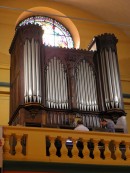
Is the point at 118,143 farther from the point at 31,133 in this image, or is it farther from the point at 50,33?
the point at 50,33

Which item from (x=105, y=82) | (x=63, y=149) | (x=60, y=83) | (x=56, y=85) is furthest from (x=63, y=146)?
(x=105, y=82)

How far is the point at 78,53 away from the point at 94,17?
10.8ft

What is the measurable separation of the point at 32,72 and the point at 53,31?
377 cm

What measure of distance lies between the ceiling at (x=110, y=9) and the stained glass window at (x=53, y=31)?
90 cm

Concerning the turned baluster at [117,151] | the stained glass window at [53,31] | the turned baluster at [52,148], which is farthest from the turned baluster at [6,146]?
the stained glass window at [53,31]

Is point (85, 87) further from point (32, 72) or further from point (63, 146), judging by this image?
point (63, 146)

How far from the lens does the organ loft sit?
36.2 feet

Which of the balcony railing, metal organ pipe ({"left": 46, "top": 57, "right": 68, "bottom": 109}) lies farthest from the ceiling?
the balcony railing

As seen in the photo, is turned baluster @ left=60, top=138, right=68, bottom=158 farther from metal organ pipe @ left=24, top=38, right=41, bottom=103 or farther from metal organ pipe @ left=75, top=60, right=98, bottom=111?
metal organ pipe @ left=75, top=60, right=98, bottom=111

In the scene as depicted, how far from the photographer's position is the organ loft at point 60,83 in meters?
11.0

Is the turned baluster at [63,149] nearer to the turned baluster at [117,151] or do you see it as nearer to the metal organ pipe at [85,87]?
the turned baluster at [117,151]

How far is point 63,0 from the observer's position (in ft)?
49.1

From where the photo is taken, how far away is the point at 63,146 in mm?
7965

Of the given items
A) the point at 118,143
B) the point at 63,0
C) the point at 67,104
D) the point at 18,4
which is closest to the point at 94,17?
the point at 63,0
